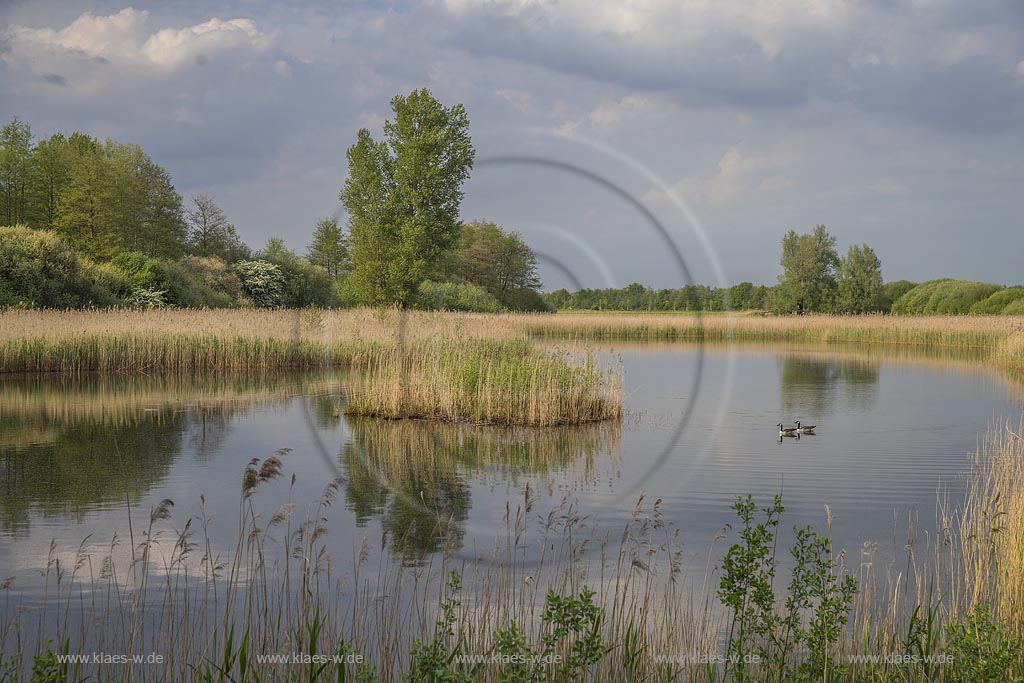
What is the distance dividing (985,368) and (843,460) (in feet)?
59.8

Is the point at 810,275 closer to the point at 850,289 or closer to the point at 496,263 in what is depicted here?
the point at 850,289

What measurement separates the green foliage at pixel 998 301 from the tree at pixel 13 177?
5942 centimetres

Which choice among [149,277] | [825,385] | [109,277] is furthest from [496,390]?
[149,277]

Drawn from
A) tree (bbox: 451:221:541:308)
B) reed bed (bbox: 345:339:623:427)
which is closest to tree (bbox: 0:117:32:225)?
tree (bbox: 451:221:541:308)

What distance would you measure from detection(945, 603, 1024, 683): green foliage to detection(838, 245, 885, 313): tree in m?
66.6

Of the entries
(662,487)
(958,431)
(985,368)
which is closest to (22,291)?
(662,487)

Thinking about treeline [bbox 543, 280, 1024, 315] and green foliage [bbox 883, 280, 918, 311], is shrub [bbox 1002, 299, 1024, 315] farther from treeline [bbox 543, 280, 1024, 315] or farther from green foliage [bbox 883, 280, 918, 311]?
green foliage [bbox 883, 280, 918, 311]

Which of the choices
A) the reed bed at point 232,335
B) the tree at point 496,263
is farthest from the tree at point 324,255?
the reed bed at point 232,335

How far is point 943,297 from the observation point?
68125mm

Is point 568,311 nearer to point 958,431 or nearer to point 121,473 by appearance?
point 958,431

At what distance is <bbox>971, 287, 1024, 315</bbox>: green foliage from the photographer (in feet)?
189

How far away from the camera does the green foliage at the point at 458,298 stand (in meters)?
31.3

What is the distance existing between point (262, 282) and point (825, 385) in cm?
3135

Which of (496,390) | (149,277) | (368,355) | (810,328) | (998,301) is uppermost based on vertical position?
(998,301)
